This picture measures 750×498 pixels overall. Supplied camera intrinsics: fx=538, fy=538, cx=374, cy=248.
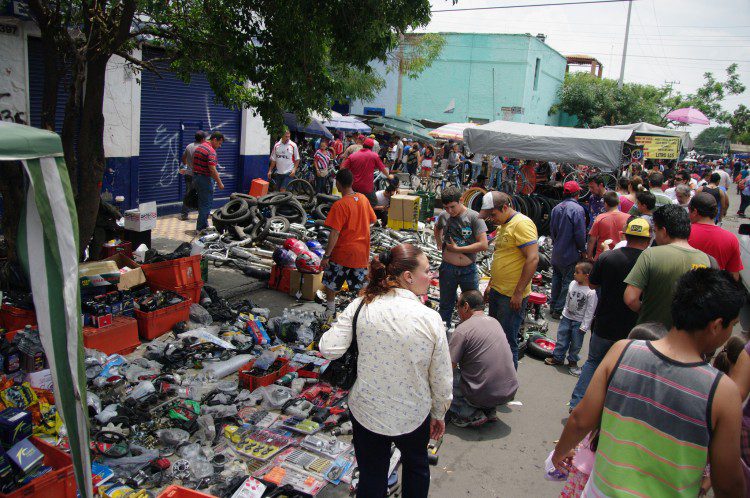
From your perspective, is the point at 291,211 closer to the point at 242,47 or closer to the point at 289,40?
the point at 242,47

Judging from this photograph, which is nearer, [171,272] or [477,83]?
[171,272]

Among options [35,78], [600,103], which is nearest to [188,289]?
[35,78]

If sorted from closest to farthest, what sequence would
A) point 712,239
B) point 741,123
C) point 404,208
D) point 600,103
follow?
1. point 712,239
2. point 404,208
3. point 600,103
4. point 741,123

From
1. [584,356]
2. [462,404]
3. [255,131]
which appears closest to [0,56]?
[255,131]

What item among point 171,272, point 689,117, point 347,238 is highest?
point 689,117

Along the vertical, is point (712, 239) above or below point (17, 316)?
above

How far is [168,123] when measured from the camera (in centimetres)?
1238

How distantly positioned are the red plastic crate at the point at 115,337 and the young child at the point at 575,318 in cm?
492

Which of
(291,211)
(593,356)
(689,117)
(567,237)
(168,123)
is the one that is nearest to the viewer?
(593,356)

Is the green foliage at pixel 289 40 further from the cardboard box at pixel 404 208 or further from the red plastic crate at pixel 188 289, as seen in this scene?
the cardboard box at pixel 404 208

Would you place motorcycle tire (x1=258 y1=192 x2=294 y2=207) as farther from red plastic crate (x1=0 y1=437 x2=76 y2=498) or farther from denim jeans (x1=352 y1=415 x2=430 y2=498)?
denim jeans (x1=352 y1=415 x2=430 y2=498)

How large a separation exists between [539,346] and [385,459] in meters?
4.33

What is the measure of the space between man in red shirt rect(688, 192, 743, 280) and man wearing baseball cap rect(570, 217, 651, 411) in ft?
3.41

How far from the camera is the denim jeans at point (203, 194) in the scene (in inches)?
407
